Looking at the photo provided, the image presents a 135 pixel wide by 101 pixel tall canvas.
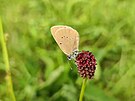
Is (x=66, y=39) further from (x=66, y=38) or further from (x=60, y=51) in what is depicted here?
(x=60, y=51)

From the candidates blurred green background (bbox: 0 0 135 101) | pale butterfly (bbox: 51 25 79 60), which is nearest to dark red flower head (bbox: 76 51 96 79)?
pale butterfly (bbox: 51 25 79 60)

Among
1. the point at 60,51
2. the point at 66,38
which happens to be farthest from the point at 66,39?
the point at 60,51

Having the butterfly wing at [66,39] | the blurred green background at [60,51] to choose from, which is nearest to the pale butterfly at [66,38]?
the butterfly wing at [66,39]

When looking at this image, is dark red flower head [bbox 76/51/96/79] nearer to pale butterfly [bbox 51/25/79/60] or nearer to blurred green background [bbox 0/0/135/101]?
pale butterfly [bbox 51/25/79/60]

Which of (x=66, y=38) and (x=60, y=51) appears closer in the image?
(x=66, y=38)

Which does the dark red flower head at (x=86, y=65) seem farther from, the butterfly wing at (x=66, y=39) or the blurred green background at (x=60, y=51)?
the blurred green background at (x=60, y=51)

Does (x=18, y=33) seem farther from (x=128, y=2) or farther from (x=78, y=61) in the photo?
(x=78, y=61)
